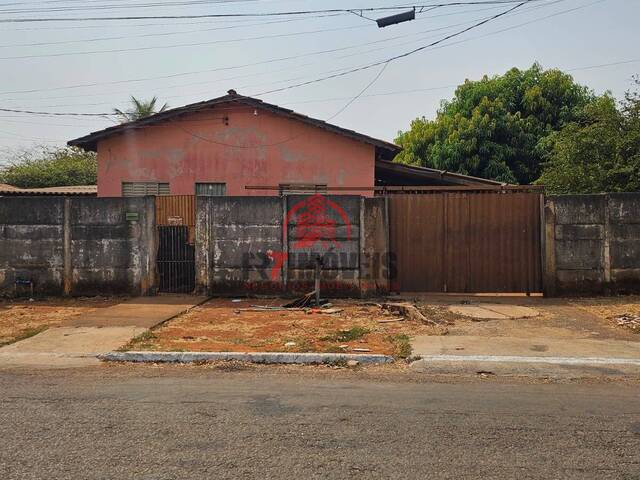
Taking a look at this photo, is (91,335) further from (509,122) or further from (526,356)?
(509,122)

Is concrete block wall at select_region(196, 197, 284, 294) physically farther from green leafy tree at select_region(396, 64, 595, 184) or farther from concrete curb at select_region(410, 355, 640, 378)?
green leafy tree at select_region(396, 64, 595, 184)

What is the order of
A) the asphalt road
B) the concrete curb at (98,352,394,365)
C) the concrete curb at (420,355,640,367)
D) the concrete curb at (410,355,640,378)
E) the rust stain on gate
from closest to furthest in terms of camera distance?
the asphalt road
the concrete curb at (410,355,640,378)
the concrete curb at (420,355,640,367)
the concrete curb at (98,352,394,365)
the rust stain on gate

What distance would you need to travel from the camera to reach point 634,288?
34.8 feet

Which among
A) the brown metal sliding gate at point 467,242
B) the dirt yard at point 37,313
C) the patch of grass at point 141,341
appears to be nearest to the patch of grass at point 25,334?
the dirt yard at point 37,313

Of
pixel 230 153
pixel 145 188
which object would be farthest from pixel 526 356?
pixel 145 188

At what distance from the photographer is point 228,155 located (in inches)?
622

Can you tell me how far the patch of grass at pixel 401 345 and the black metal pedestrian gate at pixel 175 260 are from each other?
521cm

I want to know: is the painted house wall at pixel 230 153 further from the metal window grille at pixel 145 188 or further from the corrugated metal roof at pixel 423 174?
the corrugated metal roof at pixel 423 174

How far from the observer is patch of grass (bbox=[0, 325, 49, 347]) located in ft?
24.2

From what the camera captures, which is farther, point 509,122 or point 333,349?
point 509,122

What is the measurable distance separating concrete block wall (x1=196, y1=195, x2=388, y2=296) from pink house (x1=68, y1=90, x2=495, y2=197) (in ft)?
15.5

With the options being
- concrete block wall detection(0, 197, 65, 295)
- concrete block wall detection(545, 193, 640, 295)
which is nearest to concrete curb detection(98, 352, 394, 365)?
concrete block wall detection(0, 197, 65, 295)

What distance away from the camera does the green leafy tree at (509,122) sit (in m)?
23.5

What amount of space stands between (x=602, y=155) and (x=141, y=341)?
41.0ft
